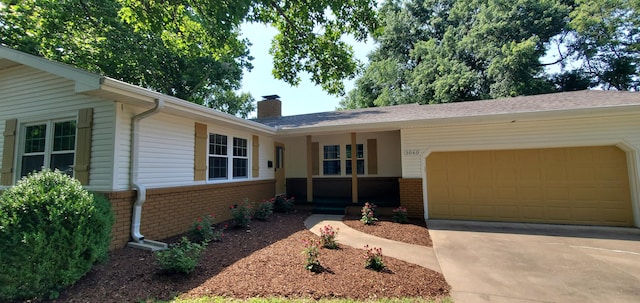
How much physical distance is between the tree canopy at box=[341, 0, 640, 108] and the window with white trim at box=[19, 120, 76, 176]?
723 inches

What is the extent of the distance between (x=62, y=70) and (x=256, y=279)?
192 inches

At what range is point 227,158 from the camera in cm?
767

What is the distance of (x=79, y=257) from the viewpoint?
334 cm

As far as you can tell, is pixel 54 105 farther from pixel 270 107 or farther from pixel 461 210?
pixel 461 210

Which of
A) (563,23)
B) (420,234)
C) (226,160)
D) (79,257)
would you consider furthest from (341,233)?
(563,23)

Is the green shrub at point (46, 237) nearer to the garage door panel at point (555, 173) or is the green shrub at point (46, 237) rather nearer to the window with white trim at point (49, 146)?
the window with white trim at point (49, 146)

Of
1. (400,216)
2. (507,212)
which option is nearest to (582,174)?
(507,212)

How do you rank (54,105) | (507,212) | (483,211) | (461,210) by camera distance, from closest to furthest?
(54,105), (507,212), (483,211), (461,210)

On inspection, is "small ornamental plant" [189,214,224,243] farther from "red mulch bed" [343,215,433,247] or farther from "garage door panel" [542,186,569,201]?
"garage door panel" [542,186,569,201]

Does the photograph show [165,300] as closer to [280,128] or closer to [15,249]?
[15,249]

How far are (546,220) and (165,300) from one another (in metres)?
8.77

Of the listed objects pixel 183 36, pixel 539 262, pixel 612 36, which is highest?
pixel 612 36

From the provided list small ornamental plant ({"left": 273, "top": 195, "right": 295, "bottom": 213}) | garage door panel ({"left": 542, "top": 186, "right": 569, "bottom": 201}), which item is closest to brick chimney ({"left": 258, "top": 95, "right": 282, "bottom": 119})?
small ornamental plant ({"left": 273, "top": 195, "right": 295, "bottom": 213})

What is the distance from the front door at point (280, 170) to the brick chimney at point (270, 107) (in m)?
3.22
